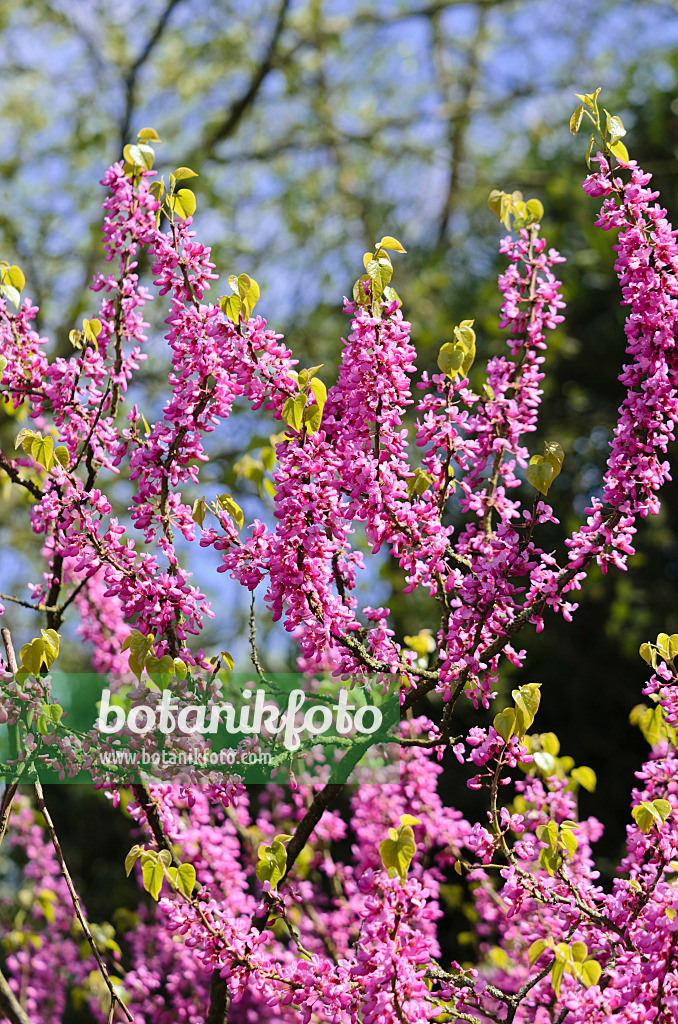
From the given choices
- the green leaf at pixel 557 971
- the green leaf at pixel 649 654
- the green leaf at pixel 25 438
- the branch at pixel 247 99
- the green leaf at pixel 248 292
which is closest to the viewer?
the green leaf at pixel 557 971

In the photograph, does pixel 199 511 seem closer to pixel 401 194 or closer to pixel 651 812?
pixel 651 812

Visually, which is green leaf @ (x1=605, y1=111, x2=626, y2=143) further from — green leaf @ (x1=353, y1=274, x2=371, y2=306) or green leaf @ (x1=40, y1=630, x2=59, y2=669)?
green leaf @ (x1=40, y1=630, x2=59, y2=669)

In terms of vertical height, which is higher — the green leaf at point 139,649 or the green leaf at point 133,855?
the green leaf at point 139,649

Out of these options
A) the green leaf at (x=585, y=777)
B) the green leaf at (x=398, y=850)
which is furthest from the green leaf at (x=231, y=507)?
the green leaf at (x=585, y=777)

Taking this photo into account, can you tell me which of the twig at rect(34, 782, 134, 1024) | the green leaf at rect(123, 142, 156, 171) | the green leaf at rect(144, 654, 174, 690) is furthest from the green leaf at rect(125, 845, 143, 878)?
the green leaf at rect(123, 142, 156, 171)

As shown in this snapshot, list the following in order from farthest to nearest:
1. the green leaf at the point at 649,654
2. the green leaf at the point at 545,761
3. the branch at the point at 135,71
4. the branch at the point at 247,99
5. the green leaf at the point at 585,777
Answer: the branch at the point at 247,99 → the branch at the point at 135,71 → the green leaf at the point at 585,777 → the green leaf at the point at 545,761 → the green leaf at the point at 649,654

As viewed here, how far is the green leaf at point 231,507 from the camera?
166 cm

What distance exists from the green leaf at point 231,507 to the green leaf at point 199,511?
0.03 meters

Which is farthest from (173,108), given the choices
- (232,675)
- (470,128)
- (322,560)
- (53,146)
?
(322,560)

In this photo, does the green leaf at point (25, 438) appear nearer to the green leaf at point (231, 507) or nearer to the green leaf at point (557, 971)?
the green leaf at point (231, 507)

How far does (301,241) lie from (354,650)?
6656 mm

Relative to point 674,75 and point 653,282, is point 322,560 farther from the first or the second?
point 674,75
